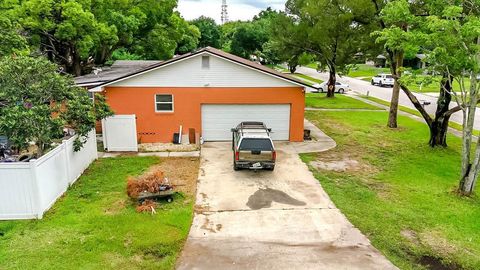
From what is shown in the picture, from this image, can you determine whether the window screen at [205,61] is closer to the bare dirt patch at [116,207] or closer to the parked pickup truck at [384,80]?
the bare dirt patch at [116,207]

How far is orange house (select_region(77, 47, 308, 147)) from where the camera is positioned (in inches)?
729

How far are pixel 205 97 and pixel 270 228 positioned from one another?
33.3 ft

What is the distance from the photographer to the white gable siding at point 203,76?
60.6 ft

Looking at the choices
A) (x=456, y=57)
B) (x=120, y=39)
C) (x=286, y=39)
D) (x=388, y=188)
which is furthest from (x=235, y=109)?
(x=286, y=39)

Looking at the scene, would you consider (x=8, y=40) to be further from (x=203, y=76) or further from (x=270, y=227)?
(x=270, y=227)

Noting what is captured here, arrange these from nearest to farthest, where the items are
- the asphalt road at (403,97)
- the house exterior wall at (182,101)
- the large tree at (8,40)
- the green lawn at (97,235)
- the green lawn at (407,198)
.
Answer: the green lawn at (97,235) < the green lawn at (407,198) < the large tree at (8,40) < the house exterior wall at (182,101) < the asphalt road at (403,97)

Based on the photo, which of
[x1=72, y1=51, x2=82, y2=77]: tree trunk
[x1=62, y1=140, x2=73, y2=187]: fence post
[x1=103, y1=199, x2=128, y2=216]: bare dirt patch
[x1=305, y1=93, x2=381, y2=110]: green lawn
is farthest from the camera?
[x1=305, y1=93, x2=381, y2=110]: green lawn

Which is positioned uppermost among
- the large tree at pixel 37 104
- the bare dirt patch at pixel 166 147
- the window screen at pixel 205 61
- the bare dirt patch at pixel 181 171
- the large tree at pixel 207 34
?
the large tree at pixel 207 34

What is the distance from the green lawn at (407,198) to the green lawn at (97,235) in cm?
512

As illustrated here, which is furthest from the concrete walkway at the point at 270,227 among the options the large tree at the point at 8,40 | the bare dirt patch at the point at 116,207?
the large tree at the point at 8,40

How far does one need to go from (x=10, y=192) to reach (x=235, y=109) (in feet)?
36.8

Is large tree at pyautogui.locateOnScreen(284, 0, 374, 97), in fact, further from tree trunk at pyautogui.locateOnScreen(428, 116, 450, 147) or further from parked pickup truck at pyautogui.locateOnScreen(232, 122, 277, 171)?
parked pickup truck at pyautogui.locateOnScreen(232, 122, 277, 171)

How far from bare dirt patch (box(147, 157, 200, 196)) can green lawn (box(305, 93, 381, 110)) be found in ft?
59.5

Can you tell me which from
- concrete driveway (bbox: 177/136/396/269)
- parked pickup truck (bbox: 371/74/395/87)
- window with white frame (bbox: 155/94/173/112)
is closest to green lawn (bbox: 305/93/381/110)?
parked pickup truck (bbox: 371/74/395/87)
